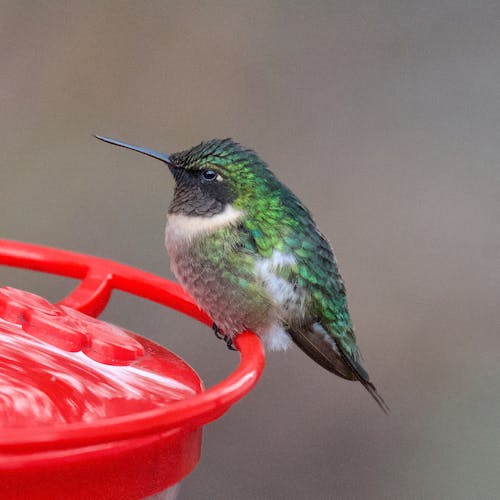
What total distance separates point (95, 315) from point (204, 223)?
16.1 inches

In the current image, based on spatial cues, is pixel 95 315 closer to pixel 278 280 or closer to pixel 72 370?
pixel 278 280

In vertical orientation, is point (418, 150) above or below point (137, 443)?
above

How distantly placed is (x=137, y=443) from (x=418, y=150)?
4.15 m

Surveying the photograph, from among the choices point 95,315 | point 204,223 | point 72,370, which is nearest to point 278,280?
point 204,223

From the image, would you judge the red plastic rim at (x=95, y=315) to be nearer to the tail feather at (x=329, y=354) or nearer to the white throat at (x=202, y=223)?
the white throat at (x=202, y=223)

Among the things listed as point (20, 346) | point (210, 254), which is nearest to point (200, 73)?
point (210, 254)

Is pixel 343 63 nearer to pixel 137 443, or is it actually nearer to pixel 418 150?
pixel 418 150

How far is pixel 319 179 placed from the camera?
570 cm

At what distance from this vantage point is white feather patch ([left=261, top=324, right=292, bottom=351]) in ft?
9.71

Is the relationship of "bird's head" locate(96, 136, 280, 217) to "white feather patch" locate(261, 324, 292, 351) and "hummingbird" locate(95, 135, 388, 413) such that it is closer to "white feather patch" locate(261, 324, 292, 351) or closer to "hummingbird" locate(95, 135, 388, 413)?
"hummingbird" locate(95, 135, 388, 413)

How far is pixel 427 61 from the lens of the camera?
5.85 meters

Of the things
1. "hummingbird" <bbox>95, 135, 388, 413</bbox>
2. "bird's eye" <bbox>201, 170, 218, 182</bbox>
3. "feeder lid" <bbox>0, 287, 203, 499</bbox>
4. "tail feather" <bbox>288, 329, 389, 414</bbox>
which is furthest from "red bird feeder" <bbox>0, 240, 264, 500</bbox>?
"bird's eye" <bbox>201, 170, 218, 182</bbox>

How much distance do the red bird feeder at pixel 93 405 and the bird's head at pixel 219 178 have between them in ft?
1.73

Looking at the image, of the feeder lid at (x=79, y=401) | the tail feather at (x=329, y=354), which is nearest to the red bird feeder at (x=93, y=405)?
the feeder lid at (x=79, y=401)
